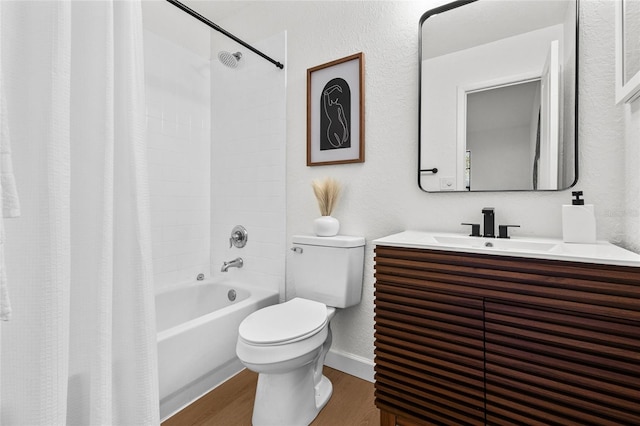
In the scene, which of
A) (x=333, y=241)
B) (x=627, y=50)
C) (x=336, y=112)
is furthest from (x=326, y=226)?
(x=627, y=50)

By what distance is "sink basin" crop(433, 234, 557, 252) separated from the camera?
1.22 meters

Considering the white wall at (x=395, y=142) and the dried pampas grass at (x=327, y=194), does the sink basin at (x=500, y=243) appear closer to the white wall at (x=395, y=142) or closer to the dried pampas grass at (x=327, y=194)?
the white wall at (x=395, y=142)

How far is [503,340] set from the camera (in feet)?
3.55

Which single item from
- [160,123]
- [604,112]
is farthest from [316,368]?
[160,123]

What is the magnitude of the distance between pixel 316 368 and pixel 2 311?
1.38 metres

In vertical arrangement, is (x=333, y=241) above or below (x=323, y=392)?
above

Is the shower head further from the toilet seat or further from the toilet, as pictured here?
the toilet seat

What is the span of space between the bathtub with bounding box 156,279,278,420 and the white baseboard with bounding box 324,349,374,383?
52cm

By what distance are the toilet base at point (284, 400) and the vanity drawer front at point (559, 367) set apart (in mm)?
770

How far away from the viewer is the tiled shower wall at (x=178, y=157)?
2.15 m

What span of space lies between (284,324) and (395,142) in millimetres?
1111

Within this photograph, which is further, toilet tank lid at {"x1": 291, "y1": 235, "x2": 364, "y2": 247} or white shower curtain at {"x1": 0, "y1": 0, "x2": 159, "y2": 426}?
toilet tank lid at {"x1": 291, "y1": 235, "x2": 364, "y2": 247}

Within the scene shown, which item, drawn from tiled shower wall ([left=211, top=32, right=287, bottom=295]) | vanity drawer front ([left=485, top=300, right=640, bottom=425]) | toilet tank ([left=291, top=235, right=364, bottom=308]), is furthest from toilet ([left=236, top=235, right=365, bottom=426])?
vanity drawer front ([left=485, top=300, right=640, bottom=425])

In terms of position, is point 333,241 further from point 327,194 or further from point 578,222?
point 578,222
